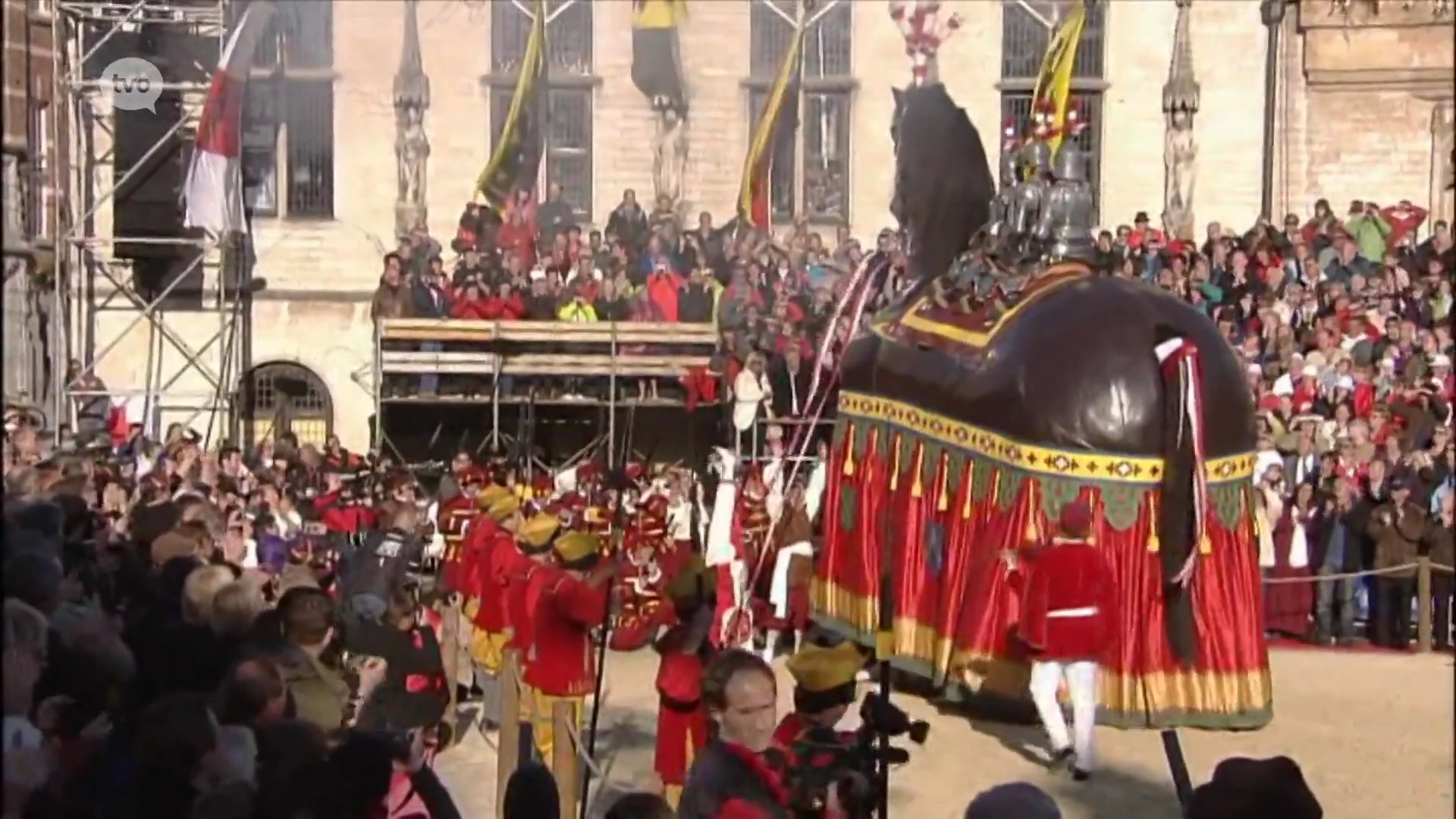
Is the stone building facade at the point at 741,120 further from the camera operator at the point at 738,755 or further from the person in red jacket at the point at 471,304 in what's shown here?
the camera operator at the point at 738,755

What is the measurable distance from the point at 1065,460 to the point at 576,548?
3132 millimetres

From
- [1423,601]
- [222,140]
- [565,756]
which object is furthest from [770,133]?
[565,756]

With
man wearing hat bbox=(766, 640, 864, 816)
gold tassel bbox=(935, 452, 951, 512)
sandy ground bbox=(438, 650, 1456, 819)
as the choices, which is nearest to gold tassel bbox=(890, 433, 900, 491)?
gold tassel bbox=(935, 452, 951, 512)

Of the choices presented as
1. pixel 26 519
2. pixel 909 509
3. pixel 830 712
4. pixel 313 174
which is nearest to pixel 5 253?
pixel 830 712

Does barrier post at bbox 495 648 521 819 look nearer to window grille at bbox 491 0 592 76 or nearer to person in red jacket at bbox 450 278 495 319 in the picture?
person in red jacket at bbox 450 278 495 319

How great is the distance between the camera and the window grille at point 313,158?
808 inches

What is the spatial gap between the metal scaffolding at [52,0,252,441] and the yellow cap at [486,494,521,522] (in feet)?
33.7

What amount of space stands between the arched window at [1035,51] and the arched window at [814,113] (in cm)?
176

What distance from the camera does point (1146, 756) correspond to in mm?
10070

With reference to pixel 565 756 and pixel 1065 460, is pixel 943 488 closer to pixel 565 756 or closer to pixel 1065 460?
pixel 1065 460

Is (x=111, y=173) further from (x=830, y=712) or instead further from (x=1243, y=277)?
(x=830, y=712)

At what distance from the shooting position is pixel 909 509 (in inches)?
444

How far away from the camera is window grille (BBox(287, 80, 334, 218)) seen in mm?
20516

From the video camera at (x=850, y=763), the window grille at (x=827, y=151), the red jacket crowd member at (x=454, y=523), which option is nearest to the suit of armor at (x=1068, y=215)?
the red jacket crowd member at (x=454, y=523)
